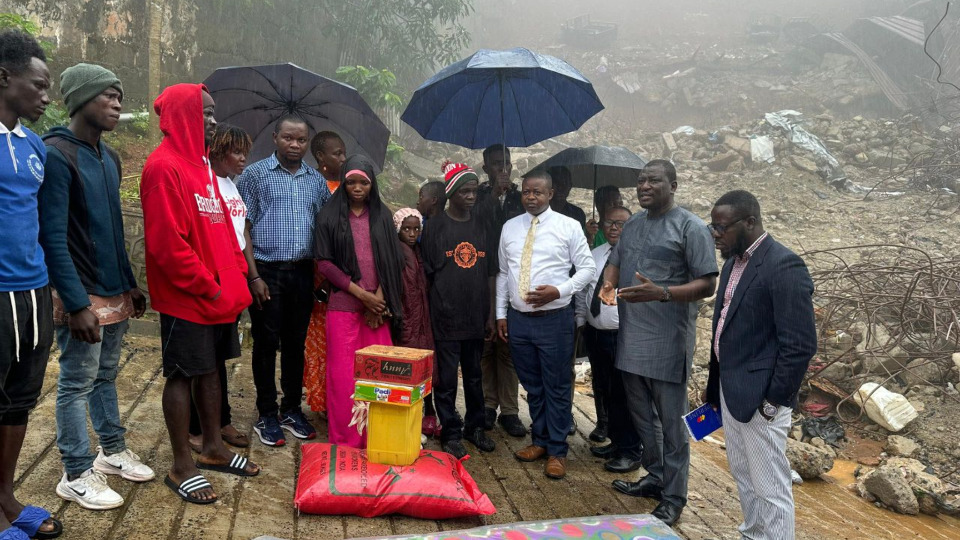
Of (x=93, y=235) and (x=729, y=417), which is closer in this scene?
(x=93, y=235)

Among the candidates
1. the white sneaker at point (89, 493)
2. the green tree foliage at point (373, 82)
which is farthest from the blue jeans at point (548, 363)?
the green tree foliage at point (373, 82)

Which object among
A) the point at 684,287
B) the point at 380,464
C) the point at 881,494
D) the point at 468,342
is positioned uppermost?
the point at 684,287

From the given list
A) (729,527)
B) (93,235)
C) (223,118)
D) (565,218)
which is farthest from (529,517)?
(223,118)

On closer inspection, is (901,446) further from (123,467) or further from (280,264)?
(123,467)

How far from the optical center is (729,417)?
3039 millimetres

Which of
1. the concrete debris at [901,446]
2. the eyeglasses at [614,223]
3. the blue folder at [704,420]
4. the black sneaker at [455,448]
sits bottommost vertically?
the concrete debris at [901,446]

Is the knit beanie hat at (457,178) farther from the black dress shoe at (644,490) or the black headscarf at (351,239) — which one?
the black dress shoe at (644,490)

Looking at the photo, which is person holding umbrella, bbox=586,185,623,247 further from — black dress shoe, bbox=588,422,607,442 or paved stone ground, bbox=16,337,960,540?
paved stone ground, bbox=16,337,960,540

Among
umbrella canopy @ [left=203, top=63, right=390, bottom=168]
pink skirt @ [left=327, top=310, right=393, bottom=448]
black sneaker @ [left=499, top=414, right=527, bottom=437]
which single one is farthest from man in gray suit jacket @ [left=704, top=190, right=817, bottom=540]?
umbrella canopy @ [left=203, top=63, right=390, bottom=168]

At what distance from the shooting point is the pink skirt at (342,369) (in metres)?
3.73

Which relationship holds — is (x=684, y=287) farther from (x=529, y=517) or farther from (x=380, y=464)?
(x=380, y=464)

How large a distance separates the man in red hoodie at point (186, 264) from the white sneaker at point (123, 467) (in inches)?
4.9

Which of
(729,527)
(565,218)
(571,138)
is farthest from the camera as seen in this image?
(571,138)

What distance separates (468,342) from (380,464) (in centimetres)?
110
